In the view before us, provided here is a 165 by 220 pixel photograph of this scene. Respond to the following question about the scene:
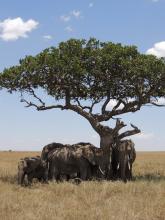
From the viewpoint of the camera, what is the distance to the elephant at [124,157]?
27297mm

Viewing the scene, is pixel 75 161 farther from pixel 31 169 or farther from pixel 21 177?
pixel 21 177

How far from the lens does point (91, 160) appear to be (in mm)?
27094

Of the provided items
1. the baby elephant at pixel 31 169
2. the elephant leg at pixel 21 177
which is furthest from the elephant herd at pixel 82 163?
the elephant leg at pixel 21 177

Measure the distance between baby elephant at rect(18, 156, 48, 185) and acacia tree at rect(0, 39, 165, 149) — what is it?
3.26 meters

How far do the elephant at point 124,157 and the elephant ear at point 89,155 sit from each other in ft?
4.51

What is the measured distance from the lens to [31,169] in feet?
86.0

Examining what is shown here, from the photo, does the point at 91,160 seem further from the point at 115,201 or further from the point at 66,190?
the point at 115,201

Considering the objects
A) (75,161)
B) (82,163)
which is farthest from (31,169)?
(82,163)

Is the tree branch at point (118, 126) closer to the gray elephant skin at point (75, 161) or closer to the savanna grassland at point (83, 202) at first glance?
the gray elephant skin at point (75, 161)

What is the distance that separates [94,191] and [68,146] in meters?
8.13

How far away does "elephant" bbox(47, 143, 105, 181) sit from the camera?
27.0 m

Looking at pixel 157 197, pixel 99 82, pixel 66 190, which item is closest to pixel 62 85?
pixel 99 82

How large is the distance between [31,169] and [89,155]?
9.72 ft

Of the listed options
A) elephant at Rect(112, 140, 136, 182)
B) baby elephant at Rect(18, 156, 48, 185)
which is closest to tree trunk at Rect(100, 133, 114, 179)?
elephant at Rect(112, 140, 136, 182)
